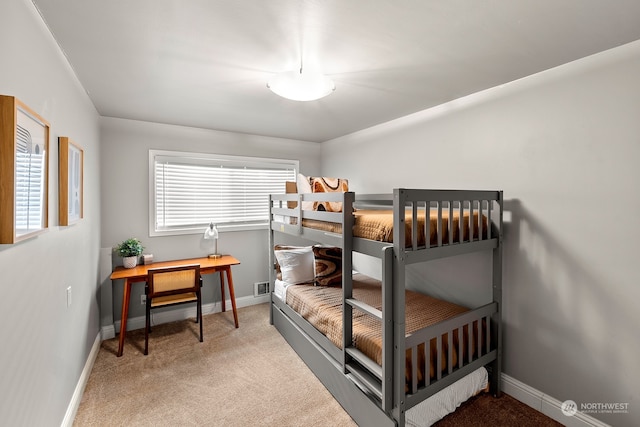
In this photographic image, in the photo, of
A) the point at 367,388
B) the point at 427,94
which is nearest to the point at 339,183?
the point at 427,94

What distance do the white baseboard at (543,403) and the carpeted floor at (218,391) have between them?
50mm

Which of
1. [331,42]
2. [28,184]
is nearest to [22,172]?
[28,184]

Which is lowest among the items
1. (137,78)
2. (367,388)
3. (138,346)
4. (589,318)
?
(138,346)

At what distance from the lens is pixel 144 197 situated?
3.25 metres

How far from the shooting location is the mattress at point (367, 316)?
1850 millimetres

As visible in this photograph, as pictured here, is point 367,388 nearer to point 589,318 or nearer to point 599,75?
point 589,318

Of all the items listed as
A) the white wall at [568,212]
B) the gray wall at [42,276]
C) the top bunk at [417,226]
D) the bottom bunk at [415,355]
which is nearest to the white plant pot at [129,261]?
the gray wall at [42,276]

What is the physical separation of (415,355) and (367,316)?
62 centimetres

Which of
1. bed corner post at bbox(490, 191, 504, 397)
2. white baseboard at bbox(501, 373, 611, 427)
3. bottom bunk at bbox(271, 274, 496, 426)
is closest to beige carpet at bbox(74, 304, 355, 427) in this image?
bottom bunk at bbox(271, 274, 496, 426)

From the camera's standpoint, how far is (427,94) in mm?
2367

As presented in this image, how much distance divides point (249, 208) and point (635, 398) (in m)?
3.76

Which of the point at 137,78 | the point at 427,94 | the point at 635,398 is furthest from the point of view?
the point at 427,94

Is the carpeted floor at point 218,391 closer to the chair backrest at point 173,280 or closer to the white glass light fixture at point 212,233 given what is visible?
the chair backrest at point 173,280

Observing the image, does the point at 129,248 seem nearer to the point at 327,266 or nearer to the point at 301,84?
the point at 327,266
